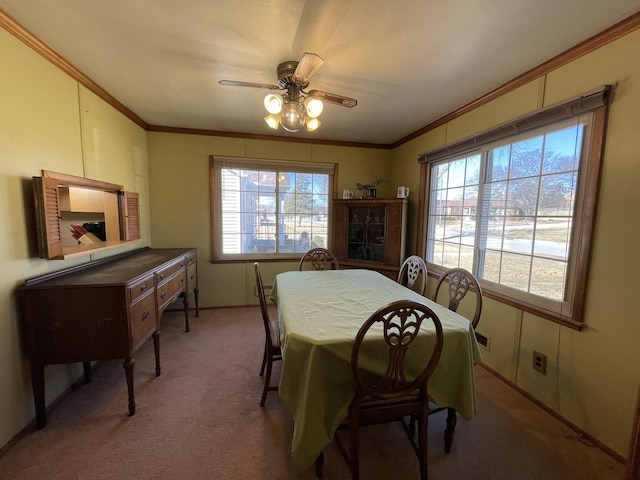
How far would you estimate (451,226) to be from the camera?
2.86 meters

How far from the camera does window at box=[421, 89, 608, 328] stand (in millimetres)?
1685

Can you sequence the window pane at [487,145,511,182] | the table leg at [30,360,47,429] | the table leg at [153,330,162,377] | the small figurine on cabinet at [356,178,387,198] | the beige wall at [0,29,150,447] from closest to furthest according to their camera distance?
the beige wall at [0,29,150,447], the table leg at [30,360,47,429], the table leg at [153,330,162,377], the window pane at [487,145,511,182], the small figurine on cabinet at [356,178,387,198]

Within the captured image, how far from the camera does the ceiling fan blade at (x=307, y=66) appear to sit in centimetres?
143

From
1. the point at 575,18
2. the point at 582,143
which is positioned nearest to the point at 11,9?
the point at 575,18

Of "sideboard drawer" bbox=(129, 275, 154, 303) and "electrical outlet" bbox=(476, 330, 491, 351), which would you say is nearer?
"sideboard drawer" bbox=(129, 275, 154, 303)

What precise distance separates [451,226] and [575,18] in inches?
69.7

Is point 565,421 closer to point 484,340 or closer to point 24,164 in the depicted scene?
point 484,340

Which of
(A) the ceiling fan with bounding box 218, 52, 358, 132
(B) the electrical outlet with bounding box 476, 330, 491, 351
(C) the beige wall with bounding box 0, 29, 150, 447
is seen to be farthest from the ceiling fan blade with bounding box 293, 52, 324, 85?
(B) the electrical outlet with bounding box 476, 330, 491, 351

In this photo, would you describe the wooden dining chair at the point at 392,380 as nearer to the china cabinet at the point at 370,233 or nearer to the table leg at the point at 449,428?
the table leg at the point at 449,428

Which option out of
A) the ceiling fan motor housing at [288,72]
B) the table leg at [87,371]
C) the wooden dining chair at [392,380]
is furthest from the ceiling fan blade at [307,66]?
the table leg at [87,371]

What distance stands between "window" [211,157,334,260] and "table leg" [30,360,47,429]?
205cm

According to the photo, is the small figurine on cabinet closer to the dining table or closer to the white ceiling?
the white ceiling

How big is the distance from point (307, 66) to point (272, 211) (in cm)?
238

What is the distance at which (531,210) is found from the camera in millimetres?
2018
